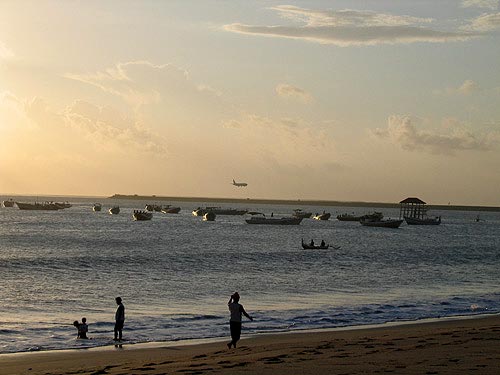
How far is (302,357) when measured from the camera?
17922 millimetres

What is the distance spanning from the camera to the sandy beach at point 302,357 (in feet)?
52.4

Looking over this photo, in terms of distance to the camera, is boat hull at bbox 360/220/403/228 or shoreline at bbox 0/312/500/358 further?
boat hull at bbox 360/220/403/228

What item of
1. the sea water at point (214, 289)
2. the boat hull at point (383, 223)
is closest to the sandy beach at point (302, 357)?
the sea water at point (214, 289)

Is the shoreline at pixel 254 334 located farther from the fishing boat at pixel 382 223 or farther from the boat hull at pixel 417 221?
the boat hull at pixel 417 221

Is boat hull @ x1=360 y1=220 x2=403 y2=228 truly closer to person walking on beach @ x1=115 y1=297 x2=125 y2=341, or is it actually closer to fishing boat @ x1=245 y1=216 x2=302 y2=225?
fishing boat @ x1=245 y1=216 x2=302 y2=225

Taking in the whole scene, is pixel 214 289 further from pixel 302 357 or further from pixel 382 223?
pixel 382 223

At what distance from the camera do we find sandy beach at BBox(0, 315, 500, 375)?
15977mm

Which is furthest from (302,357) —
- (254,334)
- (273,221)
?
(273,221)

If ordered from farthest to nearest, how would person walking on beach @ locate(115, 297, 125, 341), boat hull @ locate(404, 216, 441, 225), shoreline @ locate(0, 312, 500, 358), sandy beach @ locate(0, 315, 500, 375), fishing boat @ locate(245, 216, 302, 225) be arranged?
boat hull @ locate(404, 216, 441, 225)
fishing boat @ locate(245, 216, 302, 225)
person walking on beach @ locate(115, 297, 125, 341)
shoreline @ locate(0, 312, 500, 358)
sandy beach @ locate(0, 315, 500, 375)

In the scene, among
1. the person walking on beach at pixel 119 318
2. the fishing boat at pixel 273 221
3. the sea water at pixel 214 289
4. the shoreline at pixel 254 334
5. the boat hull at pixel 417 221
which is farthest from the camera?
the boat hull at pixel 417 221

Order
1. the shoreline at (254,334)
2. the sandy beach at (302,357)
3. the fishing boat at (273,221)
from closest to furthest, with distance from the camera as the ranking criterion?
the sandy beach at (302,357)
the shoreline at (254,334)
the fishing boat at (273,221)

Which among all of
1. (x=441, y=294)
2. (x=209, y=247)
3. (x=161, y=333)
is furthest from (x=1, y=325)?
(x=209, y=247)

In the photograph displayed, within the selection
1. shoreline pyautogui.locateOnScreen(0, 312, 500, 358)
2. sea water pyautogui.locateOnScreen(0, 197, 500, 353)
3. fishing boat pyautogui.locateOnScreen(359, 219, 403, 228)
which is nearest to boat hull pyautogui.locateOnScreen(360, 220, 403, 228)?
fishing boat pyautogui.locateOnScreen(359, 219, 403, 228)

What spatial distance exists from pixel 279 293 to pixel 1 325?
1651cm
